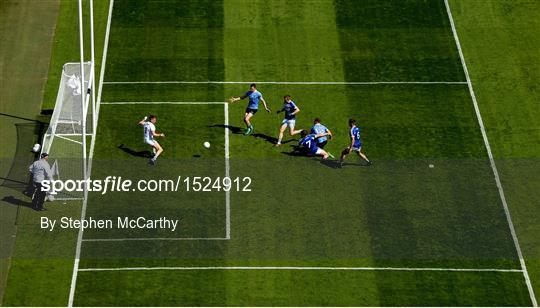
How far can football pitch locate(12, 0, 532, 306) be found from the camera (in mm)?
43312

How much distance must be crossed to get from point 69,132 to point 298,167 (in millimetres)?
7762

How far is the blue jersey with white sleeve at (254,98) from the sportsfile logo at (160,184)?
3.51 metres

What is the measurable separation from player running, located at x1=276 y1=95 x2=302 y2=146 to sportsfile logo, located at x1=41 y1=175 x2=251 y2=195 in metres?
2.77

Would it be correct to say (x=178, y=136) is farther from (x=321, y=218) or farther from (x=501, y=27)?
(x=501, y=27)

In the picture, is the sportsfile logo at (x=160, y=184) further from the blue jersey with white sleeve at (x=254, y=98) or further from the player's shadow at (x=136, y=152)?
the blue jersey with white sleeve at (x=254, y=98)

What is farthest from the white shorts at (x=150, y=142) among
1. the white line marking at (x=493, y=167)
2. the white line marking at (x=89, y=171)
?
the white line marking at (x=493, y=167)

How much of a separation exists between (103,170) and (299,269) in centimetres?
838

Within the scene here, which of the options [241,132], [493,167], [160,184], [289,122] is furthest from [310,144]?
[493,167]

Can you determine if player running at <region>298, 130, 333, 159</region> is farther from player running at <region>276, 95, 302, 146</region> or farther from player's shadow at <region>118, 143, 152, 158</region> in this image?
player's shadow at <region>118, 143, 152, 158</region>

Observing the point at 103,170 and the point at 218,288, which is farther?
the point at 103,170

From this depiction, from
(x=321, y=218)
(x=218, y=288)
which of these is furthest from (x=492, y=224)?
(x=218, y=288)

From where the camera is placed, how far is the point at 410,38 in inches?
2238

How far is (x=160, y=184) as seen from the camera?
156ft

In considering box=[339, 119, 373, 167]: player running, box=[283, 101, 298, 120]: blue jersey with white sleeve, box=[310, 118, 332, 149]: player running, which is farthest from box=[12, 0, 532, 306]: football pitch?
box=[283, 101, 298, 120]: blue jersey with white sleeve
